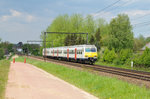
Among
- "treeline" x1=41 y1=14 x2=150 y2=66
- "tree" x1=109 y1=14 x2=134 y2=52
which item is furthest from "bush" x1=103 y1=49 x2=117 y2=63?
"tree" x1=109 y1=14 x2=134 y2=52

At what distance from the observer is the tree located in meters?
68.8

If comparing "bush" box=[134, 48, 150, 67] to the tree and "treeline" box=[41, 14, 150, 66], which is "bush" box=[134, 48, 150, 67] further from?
the tree

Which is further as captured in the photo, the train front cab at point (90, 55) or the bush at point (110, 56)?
the bush at point (110, 56)

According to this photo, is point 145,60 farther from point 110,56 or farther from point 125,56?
point 110,56

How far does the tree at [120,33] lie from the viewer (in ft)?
226

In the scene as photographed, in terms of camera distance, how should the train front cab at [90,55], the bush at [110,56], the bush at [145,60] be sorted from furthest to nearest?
the bush at [110,56] < the train front cab at [90,55] < the bush at [145,60]

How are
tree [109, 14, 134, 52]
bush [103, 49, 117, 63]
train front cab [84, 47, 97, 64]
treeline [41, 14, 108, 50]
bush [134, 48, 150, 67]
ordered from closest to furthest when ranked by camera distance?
bush [134, 48, 150, 67] < train front cab [84, 47, 97, 64] < bush [103, 49, 117, 63] < treeline [41, 14, 108, 50] < tree [109, 14, 134, 52]

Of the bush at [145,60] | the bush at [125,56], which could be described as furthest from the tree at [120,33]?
the bush at [145,60]

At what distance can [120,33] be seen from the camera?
6975cm

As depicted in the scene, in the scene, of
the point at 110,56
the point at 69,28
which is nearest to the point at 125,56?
the point at 110,56

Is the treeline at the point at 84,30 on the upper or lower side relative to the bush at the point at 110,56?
upper

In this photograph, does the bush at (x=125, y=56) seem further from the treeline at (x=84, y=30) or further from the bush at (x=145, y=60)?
the treeline at (x=84, y=30)

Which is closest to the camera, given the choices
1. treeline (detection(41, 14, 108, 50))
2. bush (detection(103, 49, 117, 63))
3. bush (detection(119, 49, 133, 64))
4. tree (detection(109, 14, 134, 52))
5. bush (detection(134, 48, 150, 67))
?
bush (detection(134, 48, 150, 67))

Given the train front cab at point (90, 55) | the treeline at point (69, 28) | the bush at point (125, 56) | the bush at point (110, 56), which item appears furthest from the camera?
the treeline at point (69, 28)
